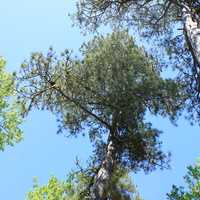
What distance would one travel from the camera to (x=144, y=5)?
57.4 ft

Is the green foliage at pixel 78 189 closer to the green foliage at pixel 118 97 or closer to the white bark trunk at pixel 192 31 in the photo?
the green foliage at pixel 118 97

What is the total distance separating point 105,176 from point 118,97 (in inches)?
132

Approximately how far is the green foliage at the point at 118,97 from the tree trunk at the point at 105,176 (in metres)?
0.58

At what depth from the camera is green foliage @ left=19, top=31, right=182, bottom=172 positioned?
Answer: 1656 cm

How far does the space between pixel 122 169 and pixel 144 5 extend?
6.23 m

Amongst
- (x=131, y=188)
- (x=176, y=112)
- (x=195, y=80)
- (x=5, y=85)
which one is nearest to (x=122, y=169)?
(x=131, y=188)

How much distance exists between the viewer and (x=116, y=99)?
664 inches

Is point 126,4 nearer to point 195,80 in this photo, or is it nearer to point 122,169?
point 195,80

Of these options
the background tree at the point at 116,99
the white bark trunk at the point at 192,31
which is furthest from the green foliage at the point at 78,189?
the white bark trunk at the point at 192,31

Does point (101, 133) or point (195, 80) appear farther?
point (101, 133)

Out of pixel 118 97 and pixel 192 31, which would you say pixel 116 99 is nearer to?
pixel 118 97

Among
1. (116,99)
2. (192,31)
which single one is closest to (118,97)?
(116,99)

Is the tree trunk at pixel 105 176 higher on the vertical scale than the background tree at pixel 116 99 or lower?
lower

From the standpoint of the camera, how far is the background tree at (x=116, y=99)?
1653 centimetres
